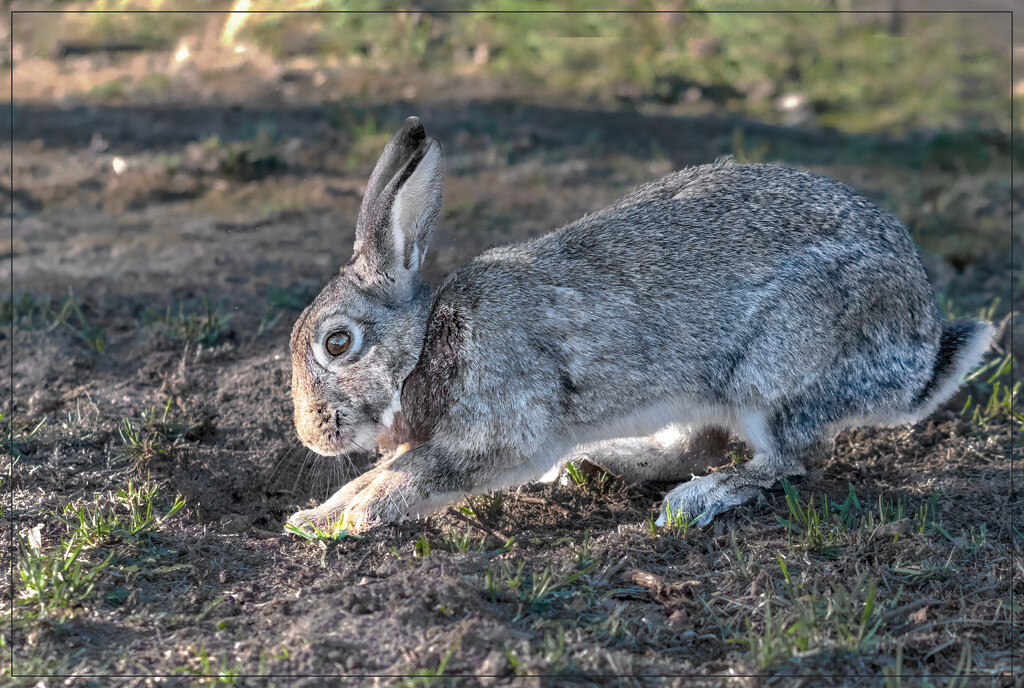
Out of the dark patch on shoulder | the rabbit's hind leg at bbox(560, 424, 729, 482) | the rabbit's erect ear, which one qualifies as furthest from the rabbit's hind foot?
the rabbit's erect ear

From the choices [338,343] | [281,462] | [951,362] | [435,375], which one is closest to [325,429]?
[338,343]

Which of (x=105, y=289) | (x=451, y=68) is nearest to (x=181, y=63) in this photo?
(x=451, y=68)

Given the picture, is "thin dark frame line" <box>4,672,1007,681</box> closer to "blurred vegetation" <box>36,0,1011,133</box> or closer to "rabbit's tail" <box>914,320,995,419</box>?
"rabbit's tail" <box>914,320,995,419</box>

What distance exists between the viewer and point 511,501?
4684 millimetres

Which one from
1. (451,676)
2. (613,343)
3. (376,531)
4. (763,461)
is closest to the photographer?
(451,676)

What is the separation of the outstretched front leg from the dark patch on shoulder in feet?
0.43

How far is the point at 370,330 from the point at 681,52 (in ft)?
25.6

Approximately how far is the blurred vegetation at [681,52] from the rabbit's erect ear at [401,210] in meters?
5.71

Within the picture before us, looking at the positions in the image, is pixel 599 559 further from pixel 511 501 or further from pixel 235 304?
pixel 235 304

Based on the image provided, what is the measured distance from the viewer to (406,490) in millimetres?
4219

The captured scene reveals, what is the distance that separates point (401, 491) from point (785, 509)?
1.77 metres

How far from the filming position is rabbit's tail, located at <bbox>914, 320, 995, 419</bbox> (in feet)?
15.5

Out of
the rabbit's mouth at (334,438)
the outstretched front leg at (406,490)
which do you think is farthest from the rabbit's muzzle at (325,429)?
the outstretched front leg at (406,490)

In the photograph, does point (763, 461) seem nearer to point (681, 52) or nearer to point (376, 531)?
point (376, 531)
